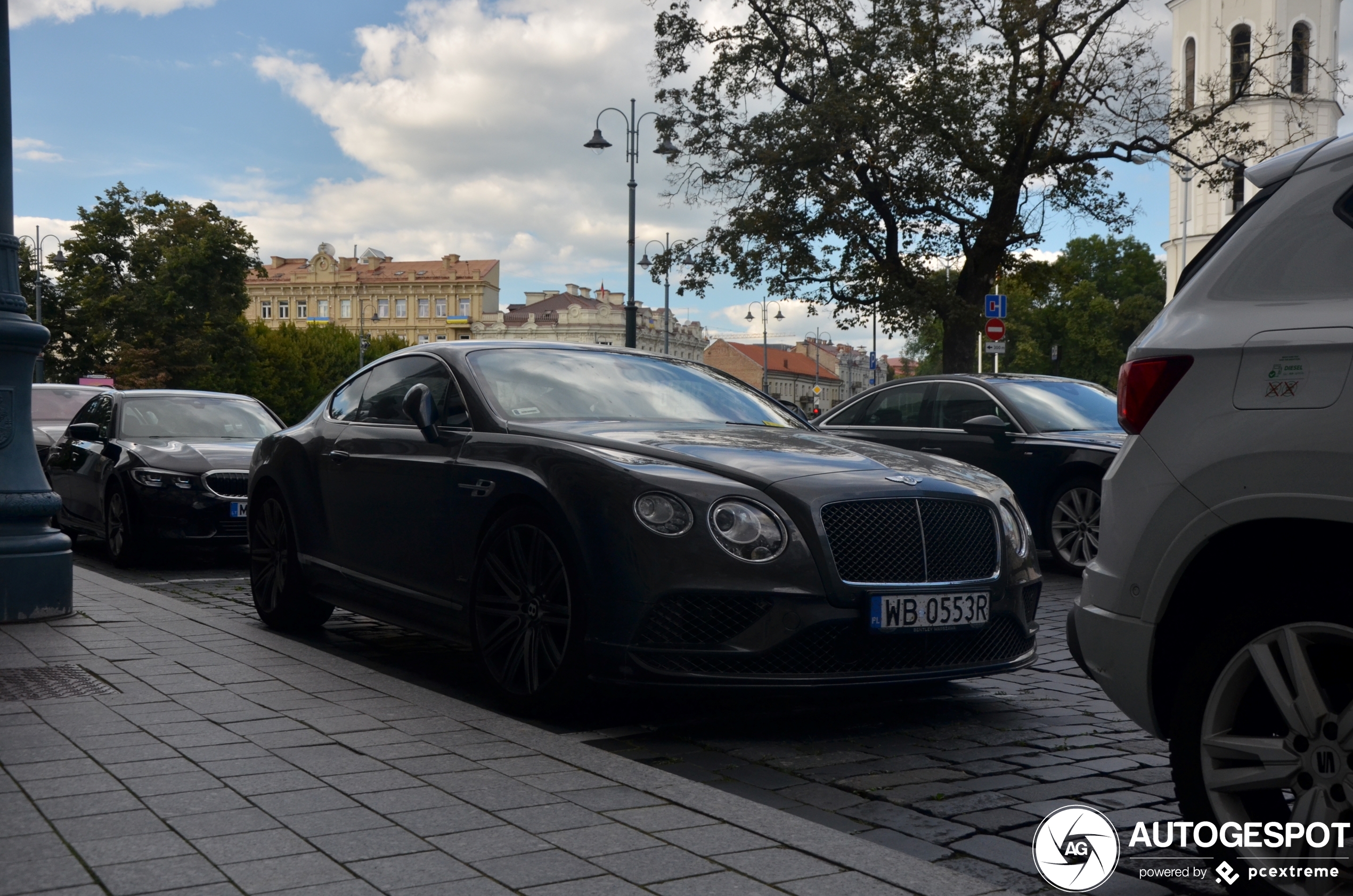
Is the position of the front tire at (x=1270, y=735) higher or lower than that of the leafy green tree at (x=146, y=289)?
lower

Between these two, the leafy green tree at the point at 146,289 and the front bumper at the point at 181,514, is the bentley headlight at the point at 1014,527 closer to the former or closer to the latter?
the front bumper at the point at 181,514

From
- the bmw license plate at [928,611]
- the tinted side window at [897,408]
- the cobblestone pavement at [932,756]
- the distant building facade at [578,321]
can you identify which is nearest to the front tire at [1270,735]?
the cobblestone pavement at [932,756]

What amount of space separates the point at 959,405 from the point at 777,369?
151 metres

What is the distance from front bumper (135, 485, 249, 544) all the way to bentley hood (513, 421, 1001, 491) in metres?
6.19

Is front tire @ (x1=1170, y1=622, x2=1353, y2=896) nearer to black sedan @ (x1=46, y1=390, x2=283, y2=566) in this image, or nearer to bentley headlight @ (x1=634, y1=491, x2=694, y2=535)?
bentley headlight @ (x1=634, y1=491, x2=694, y2=535)

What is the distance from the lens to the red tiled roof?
538 ft

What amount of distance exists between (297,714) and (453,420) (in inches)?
64.0

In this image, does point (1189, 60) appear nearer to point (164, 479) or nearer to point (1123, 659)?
point (164, 479)

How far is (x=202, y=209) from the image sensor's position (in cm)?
6469

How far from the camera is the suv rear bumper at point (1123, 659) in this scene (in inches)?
129

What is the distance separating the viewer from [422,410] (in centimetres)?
609

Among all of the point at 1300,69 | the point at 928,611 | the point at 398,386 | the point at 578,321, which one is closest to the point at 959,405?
the point at 398,386

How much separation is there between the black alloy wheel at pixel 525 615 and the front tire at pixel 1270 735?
246 centimetres

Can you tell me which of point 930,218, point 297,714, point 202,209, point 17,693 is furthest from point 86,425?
point 202,209
